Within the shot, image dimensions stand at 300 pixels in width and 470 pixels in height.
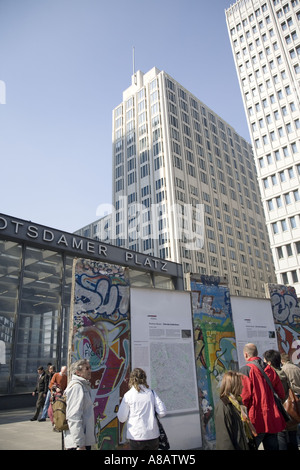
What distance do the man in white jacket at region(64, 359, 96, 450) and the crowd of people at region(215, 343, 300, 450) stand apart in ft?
5.54

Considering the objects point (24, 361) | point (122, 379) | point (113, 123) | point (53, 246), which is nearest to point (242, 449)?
point (122, 379)

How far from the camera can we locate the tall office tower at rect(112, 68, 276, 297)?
54.4 meters

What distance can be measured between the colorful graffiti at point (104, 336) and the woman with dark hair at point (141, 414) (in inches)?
72.1

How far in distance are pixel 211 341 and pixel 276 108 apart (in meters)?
44.1

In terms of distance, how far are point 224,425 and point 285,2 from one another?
181ft

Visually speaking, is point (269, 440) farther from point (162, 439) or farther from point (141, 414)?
point (141, 414)

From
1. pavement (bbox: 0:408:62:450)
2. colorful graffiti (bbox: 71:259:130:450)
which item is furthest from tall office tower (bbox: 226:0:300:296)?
colorful graffiti (bbox: 71:259:130:450)

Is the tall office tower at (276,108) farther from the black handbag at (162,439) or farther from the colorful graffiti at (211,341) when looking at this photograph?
the black handbag at (162,439)

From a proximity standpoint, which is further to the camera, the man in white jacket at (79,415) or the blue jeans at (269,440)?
the blue jeans at (269,440)

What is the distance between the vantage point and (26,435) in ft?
26.7

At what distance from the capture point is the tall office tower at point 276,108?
4050cm

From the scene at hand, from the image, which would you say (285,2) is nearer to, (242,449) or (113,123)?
(113,123)

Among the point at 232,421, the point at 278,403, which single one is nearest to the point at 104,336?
the point at 232,421

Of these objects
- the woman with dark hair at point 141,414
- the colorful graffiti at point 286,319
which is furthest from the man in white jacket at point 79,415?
the colorful graffiti at point 286,319
